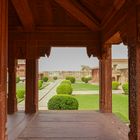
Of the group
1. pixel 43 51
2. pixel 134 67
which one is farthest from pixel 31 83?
pixel 134 67

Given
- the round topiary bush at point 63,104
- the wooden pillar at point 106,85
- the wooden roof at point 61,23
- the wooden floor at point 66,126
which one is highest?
the wooden roof at point 61,23

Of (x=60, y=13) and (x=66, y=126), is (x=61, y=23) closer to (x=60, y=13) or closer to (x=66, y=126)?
(x=60, y=13)

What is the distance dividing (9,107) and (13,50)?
1.83 m

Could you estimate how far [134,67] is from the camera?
520cm

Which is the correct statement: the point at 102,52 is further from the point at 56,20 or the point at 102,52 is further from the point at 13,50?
the point at 13,50

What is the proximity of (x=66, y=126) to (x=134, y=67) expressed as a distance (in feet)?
10.3

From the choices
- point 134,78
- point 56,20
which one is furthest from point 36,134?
point 56,20

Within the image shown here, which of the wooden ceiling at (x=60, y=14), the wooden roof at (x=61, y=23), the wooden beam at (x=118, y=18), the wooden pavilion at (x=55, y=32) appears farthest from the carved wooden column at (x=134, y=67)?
the wooden roof at (x=61, y=23)

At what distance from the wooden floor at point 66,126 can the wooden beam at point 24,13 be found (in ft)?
8.83

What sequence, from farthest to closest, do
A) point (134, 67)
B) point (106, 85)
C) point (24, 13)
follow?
point (106, 85) < point (24, 13) < point (134, 67)

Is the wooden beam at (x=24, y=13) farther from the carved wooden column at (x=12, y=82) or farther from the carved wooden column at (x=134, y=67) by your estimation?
the carved wooden column at (x=134, y=67)

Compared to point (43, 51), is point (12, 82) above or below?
below

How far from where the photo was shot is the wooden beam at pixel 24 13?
7566 mm

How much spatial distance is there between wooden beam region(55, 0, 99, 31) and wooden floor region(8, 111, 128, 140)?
266cm
